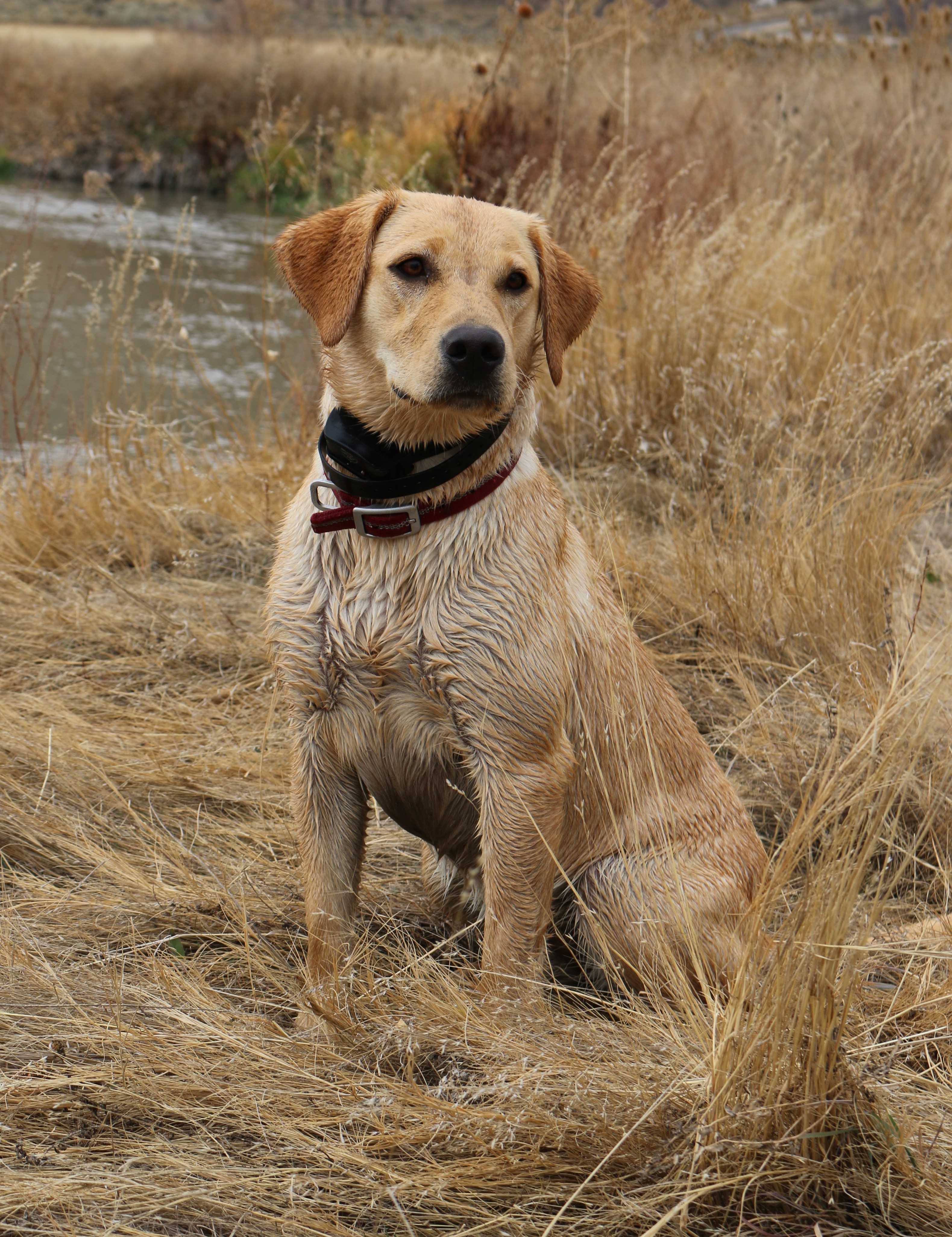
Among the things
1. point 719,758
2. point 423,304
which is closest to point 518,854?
point 423,304

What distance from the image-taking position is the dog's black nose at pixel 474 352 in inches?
85.0

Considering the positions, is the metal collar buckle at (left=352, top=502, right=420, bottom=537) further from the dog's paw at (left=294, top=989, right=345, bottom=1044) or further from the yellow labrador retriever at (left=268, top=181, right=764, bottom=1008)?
the dog's paw at (left=294, top=989, right=345, bottom=1044)

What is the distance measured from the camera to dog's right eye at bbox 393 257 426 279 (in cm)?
233

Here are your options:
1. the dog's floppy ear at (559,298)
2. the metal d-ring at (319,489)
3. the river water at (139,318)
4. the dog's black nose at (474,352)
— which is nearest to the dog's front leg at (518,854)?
the metal d-ring at (319,489)

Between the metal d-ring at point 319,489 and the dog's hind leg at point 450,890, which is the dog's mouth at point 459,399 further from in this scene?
Answer: the dog's hind leg at point 450,890

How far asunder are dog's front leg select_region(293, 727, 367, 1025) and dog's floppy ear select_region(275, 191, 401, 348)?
2.88ft

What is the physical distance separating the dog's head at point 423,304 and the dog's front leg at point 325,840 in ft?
2.31

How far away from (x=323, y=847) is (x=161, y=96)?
55.0ft

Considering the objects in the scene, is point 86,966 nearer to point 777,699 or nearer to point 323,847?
point 323,847

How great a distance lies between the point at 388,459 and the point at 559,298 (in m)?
0.60

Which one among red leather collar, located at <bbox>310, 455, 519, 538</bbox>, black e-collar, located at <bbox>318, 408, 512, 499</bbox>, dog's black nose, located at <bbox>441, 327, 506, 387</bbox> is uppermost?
dog's black nose, located at <bbox>441, 327, 506, 387</bbox>

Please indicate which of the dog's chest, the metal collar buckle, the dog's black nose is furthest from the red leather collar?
the dog's black nose

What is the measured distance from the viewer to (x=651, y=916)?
2348mm

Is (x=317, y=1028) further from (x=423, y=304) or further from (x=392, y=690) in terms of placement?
(x=423, y=304)
